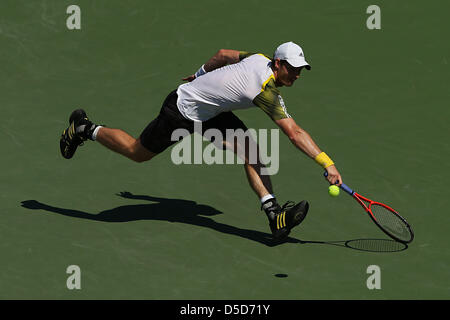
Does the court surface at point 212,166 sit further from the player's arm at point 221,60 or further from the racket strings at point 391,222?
the player's arm at point 221,60

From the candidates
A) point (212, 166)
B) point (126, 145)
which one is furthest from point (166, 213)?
point (212, 166)

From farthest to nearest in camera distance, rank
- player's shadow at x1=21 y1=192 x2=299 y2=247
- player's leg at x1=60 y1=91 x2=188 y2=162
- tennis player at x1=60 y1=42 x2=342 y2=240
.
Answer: player's leg at x1=60 y1=91 x2=188 y2=162, player's shadow at x1=21 y1=192 x2=299 y2=247, tennis player at x1=60 y1=42 x2=342 y2=240

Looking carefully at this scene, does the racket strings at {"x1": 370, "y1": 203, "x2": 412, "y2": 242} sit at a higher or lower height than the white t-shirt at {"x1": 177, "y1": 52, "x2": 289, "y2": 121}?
lower

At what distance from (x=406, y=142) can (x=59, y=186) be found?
14.0 ft

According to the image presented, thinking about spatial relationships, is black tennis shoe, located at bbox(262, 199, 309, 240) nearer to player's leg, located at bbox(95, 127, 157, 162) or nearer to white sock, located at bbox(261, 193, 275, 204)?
white sock, located at bbox(261, 193, 275, 204)

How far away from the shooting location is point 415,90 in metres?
13.4

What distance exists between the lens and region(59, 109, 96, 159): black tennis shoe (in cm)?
1087

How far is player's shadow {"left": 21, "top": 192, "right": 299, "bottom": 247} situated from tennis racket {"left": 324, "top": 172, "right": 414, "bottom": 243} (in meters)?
1.01

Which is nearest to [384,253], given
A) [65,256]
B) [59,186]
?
[65,256]

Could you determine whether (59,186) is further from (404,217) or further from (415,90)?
(415,90)

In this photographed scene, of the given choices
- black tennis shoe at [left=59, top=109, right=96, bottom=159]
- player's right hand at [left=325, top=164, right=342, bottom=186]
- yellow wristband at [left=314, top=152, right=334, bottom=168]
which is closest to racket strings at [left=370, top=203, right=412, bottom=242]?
player's right hand at [left=325, top=164, right=342, bottom=186]

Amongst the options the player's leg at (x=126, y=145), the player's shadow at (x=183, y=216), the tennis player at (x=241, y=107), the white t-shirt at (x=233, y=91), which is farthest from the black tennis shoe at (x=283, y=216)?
the player's leg at (x=126, y=145)

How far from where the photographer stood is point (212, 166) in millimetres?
11578

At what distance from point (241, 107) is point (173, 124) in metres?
0.78
